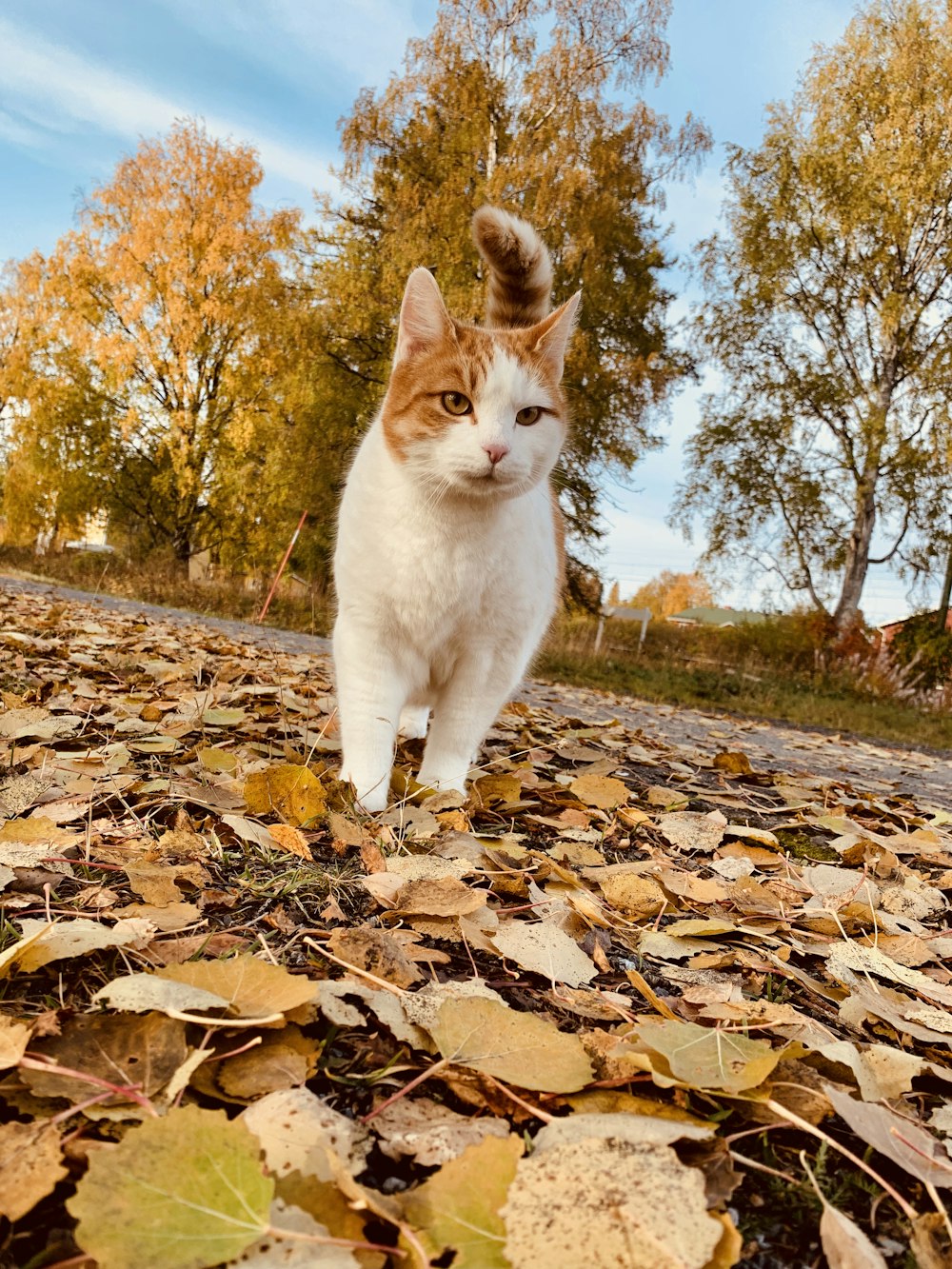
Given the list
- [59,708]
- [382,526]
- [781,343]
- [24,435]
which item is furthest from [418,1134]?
[24,435]

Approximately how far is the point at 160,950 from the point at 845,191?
18146 mm

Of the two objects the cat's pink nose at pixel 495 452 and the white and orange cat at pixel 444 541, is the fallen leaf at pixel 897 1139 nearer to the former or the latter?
the white and orange cat at pixel 444 541

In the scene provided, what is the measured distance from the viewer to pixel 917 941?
1397 mm

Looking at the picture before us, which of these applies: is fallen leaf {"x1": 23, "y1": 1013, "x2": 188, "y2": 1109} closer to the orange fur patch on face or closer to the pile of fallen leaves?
the pile of fallen leaves

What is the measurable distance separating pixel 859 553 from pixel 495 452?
15.2 metres

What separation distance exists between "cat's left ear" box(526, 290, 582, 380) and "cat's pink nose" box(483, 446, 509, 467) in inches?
A: 16.6

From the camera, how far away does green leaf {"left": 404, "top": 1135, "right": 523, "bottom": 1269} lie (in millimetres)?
566

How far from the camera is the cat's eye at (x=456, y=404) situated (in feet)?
6.66

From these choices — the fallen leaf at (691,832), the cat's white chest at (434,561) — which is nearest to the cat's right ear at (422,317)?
the cat's white chest at (434,561)

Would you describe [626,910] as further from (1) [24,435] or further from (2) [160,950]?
(1) [24,435]

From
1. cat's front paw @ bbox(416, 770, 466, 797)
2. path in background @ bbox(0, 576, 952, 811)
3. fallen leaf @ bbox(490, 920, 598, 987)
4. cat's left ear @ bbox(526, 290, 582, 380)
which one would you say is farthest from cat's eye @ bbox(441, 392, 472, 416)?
path in background @ bbox(0, 576, 952, 811)

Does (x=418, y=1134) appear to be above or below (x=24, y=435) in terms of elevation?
below

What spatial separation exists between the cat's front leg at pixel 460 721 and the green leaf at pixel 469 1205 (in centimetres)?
146

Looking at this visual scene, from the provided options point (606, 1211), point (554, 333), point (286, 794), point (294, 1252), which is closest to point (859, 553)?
point (554, 333)
